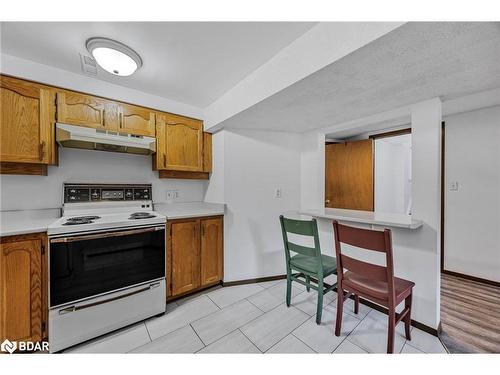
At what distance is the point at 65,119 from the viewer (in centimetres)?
174

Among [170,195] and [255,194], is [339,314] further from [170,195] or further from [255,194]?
[170,195]

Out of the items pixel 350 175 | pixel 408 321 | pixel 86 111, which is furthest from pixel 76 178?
pixel 350 175

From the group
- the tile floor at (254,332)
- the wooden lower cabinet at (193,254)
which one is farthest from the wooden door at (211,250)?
the tile floor at (254,332)

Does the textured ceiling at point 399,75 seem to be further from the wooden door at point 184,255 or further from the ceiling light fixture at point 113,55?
the wooden door at point 184,255

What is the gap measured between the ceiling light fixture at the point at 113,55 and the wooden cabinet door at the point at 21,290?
52.7 inches

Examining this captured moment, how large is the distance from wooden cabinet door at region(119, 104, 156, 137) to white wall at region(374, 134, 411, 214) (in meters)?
3.00

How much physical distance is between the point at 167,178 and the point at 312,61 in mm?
1985

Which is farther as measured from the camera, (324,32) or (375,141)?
(375,141)

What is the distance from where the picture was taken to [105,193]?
2068mm

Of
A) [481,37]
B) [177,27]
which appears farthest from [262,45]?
[481,37]

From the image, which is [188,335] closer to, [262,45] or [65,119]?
[65,119]

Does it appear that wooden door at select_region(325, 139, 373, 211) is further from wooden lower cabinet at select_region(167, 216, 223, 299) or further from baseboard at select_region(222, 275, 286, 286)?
wooden lower cabinet at select_region(167, 216, 223, 299)

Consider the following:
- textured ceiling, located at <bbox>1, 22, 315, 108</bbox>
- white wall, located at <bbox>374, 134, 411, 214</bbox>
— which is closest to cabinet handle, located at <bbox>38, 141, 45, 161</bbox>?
textured ceiling, located at <bbox>1, 22, 315, 108</bbox>

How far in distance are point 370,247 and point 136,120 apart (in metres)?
2.36
